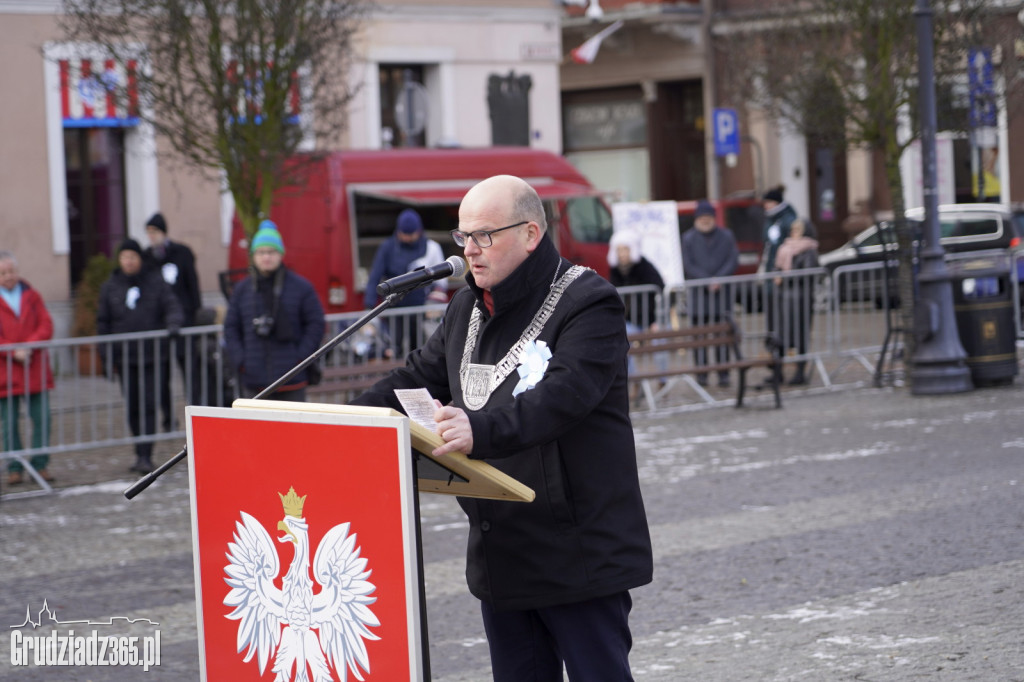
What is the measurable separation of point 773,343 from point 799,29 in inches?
154

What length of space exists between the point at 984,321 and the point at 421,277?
1081 cm

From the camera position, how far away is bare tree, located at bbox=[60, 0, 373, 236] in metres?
12.5

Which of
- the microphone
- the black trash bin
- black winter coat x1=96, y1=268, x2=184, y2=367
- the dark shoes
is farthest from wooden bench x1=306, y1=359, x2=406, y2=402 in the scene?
the microphone

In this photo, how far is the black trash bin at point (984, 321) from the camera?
13734mm

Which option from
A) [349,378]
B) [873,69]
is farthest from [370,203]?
[873,69]

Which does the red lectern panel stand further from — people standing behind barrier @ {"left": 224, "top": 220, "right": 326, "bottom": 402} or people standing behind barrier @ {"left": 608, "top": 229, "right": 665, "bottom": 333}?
people standing behind barrier @ {"left": 608, "top": 229, "right": 665, "bottom": 333}

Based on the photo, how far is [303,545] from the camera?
145 inches

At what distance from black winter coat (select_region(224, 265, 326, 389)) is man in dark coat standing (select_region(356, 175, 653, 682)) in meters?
6.69

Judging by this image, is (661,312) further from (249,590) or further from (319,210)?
(249,590)

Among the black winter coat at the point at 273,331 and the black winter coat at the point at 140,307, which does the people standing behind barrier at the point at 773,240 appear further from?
the black winter coat at the point at 140,307

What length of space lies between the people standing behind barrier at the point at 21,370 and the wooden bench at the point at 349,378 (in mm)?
2000

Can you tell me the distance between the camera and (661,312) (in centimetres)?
1430

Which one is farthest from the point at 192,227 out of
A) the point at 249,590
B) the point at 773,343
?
the point at 249,590

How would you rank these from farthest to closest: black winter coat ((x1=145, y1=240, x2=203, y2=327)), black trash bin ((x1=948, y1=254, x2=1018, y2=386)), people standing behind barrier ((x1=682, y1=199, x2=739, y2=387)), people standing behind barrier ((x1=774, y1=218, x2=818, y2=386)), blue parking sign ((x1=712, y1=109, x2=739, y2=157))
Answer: blue parking sign ((x1=712, y1=109, x2=739, y2=157)) → people standing behind barrier ((x1=774, y1=218, x2=818, y2=386)) → people standing behind barrier ((x1=682, y1=199, x2=739, y2=387)) → black trash bin ((x1=948, y1=254, x2=1018, y2=386)) → black winter coat ((x1=145, y1=240, x2=203, y2=327))
